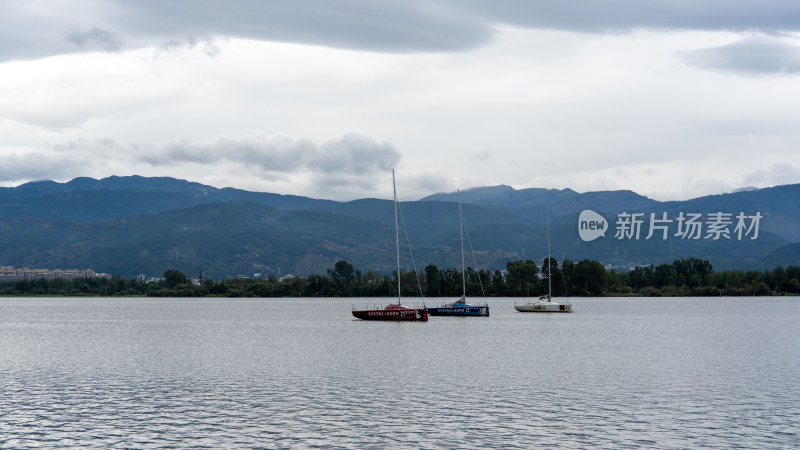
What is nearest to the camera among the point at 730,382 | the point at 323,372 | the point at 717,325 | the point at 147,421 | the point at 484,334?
the point at 147,421

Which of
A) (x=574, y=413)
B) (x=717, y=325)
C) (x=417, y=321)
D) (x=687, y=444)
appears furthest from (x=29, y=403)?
(x=717, y=325)

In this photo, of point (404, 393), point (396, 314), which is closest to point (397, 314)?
point (396, 314)

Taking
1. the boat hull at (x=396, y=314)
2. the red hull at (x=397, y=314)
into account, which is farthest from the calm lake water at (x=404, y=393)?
the boat hull at (x=396, y=314)

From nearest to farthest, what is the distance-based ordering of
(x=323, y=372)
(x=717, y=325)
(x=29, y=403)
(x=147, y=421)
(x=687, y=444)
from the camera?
(x=687, y=444), (x=147, y=421), (x=29, y=403), (x=323, y=372), (x=717, y=325)

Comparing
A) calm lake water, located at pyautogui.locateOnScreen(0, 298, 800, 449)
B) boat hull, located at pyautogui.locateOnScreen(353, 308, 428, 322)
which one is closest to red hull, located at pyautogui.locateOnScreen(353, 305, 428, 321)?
boat hull, located at pyautogui.locateOnScreen(353, 308, 428, 322)

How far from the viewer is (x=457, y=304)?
19525 cm

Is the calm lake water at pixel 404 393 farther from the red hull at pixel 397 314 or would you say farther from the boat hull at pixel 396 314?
the boat hull at pixel 396 314

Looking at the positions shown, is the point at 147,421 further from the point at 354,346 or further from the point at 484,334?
the point at 484,334

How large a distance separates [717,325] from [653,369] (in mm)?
96684

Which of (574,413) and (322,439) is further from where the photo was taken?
(574,413)

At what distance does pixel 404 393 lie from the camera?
70.4 m

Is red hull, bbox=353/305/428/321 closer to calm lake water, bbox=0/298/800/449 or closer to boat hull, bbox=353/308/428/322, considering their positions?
boat hull, bbox=353/308/428/322

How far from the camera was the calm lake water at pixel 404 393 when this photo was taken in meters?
52.0

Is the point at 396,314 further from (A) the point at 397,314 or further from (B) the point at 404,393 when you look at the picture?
(B) the point at 404,393
